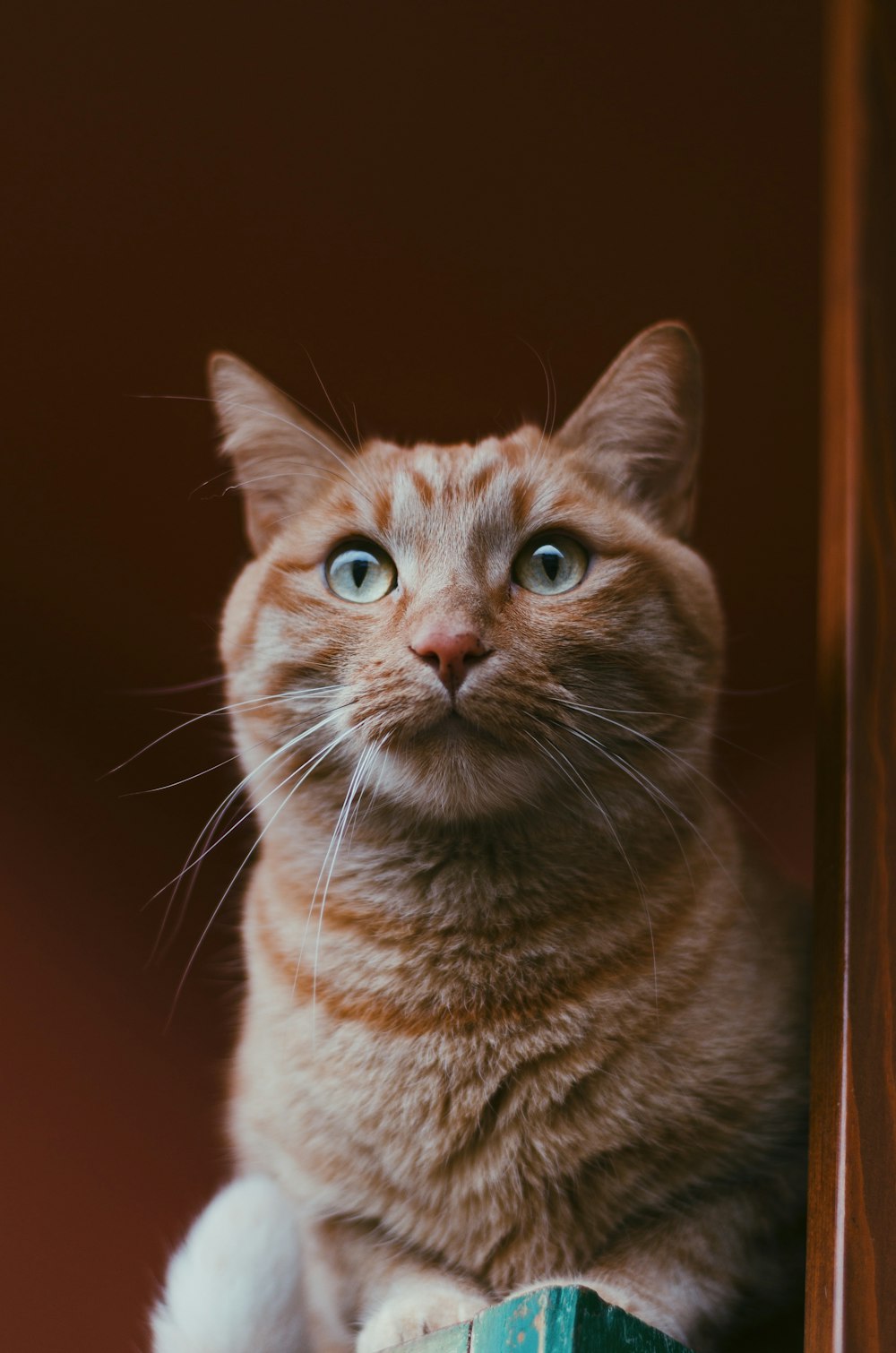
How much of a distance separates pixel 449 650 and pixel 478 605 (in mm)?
95

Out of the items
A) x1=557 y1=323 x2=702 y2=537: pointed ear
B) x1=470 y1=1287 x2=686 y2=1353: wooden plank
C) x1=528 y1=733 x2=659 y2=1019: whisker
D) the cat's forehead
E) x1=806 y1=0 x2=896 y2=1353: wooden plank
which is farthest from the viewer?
x1=557 y1=323 x2=702 y2=537: pointed ear

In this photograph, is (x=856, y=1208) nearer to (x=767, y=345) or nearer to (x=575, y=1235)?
(x=575, y=1235)

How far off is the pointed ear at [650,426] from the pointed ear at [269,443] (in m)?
0.31

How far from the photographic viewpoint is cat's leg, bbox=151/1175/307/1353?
1094 millimetres

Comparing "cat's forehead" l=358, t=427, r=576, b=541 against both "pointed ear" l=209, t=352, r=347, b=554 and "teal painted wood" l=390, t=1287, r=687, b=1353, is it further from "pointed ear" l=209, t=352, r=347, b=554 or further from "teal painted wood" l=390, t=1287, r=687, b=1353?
"teal painted wood" l=390, t=1287, r=687, b=1353

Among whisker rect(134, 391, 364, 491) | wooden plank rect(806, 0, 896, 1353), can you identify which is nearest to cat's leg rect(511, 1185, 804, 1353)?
wooden plank rect(806, 0, 896, 1353)

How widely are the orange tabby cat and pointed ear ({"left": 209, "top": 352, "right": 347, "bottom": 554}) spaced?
8 centimetres

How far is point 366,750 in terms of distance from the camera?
1119 mm

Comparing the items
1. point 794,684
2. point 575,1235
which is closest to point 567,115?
point 794,684

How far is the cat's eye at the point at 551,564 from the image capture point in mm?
1248

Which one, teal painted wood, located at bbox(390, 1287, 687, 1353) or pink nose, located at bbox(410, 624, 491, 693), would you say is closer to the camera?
teal painted wood, located at bbox(390, 1287, 687, 1353)

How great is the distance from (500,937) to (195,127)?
4.01 feet

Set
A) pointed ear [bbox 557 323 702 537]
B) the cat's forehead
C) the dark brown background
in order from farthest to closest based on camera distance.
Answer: the dark brown background, pointed ear [bbox 557 323 702 537], the cat's forehead

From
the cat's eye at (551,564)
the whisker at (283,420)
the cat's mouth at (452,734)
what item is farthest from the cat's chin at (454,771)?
the whisker at (283,420)
